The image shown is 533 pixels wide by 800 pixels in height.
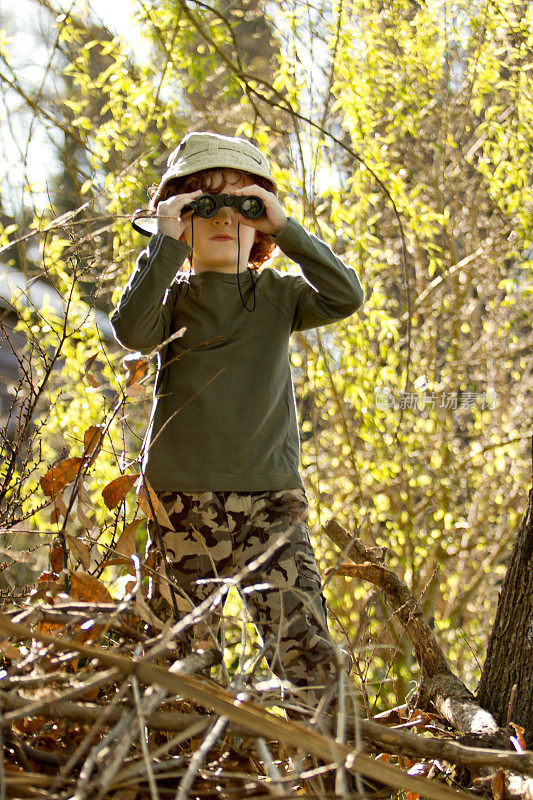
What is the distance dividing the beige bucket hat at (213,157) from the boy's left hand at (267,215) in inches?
2.8

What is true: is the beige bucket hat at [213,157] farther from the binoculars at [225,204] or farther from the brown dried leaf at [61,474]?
the brown dried leaf at [61,474]

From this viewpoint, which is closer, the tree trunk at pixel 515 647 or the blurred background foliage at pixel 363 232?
the tree trunk at pixel 515 647

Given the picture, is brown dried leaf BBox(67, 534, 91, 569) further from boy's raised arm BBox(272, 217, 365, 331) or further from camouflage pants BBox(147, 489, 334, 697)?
boy's raised arm BBox(272, 217, 365, 331)

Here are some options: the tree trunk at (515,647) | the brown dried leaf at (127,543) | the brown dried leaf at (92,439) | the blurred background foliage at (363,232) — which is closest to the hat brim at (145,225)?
the blurred background foliage at (363,232)

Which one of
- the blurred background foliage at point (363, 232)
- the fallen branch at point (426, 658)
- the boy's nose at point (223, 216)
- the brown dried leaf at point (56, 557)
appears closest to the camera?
the brown dried leaf at point (56, 557)

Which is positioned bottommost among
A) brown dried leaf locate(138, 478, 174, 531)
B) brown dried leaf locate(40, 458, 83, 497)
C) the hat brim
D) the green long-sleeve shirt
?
brown dried leaf locate(138, 478, 174, 531)

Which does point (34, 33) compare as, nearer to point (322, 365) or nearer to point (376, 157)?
point (376, 157)

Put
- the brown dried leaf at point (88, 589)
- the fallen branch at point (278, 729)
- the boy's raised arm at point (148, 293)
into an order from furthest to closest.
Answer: the boy's raised arm at point (148, 293)
the brown dried leaf at point (88, 589)
the fallen branch at point (278, 729)

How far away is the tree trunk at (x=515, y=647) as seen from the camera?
64.3 inches

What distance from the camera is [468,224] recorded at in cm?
448

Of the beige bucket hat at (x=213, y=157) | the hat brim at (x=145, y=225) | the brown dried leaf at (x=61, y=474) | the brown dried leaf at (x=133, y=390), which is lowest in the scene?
the brown dried leaf at (x=61, y=474)

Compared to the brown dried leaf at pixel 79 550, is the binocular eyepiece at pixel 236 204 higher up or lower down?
higher up

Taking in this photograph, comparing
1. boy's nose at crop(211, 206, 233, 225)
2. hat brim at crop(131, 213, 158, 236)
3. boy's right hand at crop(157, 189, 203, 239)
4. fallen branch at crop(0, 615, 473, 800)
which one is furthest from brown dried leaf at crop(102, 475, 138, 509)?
hat brim at crop(131, 213, 158, 236)

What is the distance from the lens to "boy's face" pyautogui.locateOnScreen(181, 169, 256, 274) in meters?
1.85
